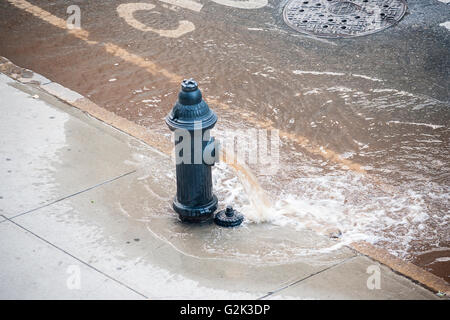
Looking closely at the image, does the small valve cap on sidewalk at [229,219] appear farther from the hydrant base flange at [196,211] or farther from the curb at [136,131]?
the curb at [136,131]

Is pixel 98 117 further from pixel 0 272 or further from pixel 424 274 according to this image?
pixel 424 274

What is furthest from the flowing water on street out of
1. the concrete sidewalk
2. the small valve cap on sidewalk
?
the concrete sidewalk

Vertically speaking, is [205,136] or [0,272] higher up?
[205,136]

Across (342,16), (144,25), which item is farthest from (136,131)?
(342,16)

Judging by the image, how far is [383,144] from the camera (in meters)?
6.43

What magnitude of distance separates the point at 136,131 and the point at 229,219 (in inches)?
71.5

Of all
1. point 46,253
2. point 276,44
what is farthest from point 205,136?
point 276,44

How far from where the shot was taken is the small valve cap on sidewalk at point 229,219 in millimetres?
5160

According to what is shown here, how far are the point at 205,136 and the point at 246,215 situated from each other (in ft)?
2.85

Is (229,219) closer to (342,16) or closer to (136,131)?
(136,131)

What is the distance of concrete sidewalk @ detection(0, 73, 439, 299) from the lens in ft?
14.5

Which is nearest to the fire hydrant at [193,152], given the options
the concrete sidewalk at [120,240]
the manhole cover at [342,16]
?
the concrete sidewalk at [120,240]

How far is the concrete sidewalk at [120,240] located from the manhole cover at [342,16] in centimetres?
359

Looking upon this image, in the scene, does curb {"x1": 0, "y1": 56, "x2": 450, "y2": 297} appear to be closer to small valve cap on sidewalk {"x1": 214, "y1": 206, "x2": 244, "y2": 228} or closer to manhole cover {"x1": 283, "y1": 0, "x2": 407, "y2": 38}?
small valve cap on sidewalk {"x1": 214, "y1": 206, "x2": 244, "y2": 228}
